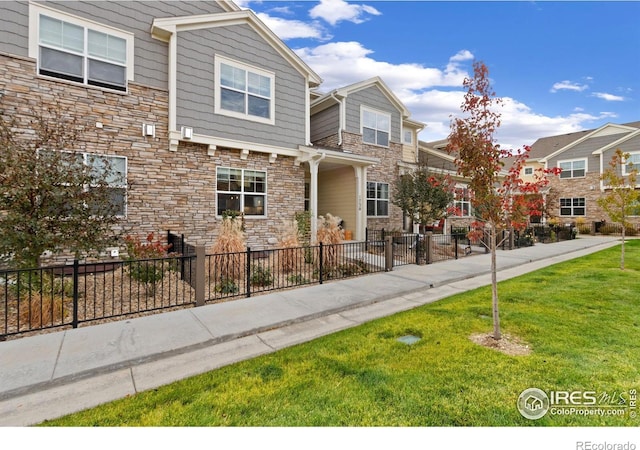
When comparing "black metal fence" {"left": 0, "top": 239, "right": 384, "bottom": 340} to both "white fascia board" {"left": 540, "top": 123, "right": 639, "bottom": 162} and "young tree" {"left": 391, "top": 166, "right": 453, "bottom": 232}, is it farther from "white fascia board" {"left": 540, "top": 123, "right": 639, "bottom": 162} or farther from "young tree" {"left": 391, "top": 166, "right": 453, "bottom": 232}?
"white fascia board" {"left": 540, "top": 123, "right": 639, "bottom": 162}

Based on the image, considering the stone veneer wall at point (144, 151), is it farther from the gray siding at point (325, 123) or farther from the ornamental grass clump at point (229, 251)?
the gray siding at point (325, 123)

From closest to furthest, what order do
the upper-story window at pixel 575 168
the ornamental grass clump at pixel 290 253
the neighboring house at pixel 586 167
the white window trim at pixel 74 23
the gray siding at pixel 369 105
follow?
the white window trim at pixel 74 23, the ornamental grass clump at pixel 290 253, the gray siding at pixel 369 105, the neighboring house at pixel 586 167, the upper-story window at pixel 575 168

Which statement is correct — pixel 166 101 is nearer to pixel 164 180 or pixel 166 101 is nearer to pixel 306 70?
pixel 164 180

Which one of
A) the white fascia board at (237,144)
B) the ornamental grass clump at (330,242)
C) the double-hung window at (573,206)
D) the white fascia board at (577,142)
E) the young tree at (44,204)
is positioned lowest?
the ornamental grass clump at (330,242)

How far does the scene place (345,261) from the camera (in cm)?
934

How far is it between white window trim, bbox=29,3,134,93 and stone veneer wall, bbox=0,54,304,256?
301 mm

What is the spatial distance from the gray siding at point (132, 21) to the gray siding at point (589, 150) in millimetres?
32247

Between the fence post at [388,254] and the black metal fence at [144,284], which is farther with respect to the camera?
the fence post at [388,254]

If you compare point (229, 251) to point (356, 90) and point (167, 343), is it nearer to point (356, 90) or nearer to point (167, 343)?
point (167, 343)

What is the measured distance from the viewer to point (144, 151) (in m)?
9.12

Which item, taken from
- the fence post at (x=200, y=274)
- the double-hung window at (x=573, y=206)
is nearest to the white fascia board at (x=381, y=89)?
the fence post at (x=200, y=274)

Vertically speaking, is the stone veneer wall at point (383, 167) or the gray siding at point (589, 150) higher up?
the gray siding at point (589, 150)

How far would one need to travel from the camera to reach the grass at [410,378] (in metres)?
2.65

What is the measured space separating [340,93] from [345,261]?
8.44m
